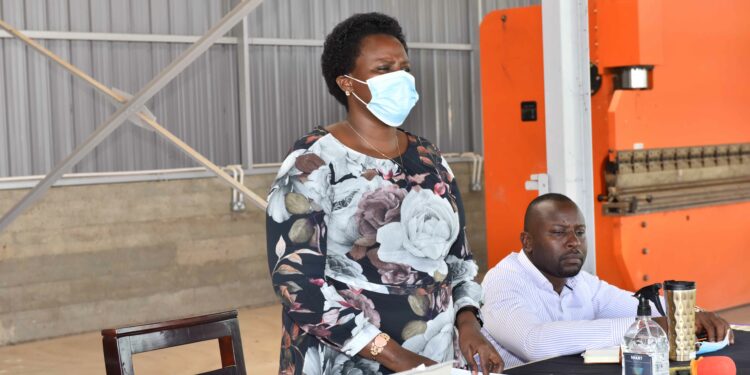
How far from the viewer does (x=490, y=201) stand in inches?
284

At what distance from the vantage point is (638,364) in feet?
8.05

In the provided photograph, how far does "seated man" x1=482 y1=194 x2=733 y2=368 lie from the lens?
9.96ft

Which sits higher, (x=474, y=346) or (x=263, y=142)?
(x=263, y=142)

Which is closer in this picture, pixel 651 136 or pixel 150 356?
pixel 651 136

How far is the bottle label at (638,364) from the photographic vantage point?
2.43 m

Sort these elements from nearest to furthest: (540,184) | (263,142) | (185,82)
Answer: (540,184) → (185,82) → (263,142)

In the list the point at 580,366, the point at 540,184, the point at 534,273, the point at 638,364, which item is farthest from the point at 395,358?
the point at 540,184

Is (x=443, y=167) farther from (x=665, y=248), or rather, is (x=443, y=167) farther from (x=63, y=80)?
(x=63, y=80)

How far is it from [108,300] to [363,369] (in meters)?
6.50

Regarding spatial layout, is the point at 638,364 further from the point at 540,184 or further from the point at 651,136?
the point at 651,136

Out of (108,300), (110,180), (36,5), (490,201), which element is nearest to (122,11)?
(36,5)

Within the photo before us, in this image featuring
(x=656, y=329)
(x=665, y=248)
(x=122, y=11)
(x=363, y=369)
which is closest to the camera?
(x=363, y=369)

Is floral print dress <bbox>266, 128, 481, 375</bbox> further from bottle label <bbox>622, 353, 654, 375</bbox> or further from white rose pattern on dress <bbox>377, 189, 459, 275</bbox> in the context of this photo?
bottle label <bbox>622, 353, 654, 375</bbox>

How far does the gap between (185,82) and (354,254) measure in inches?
273
